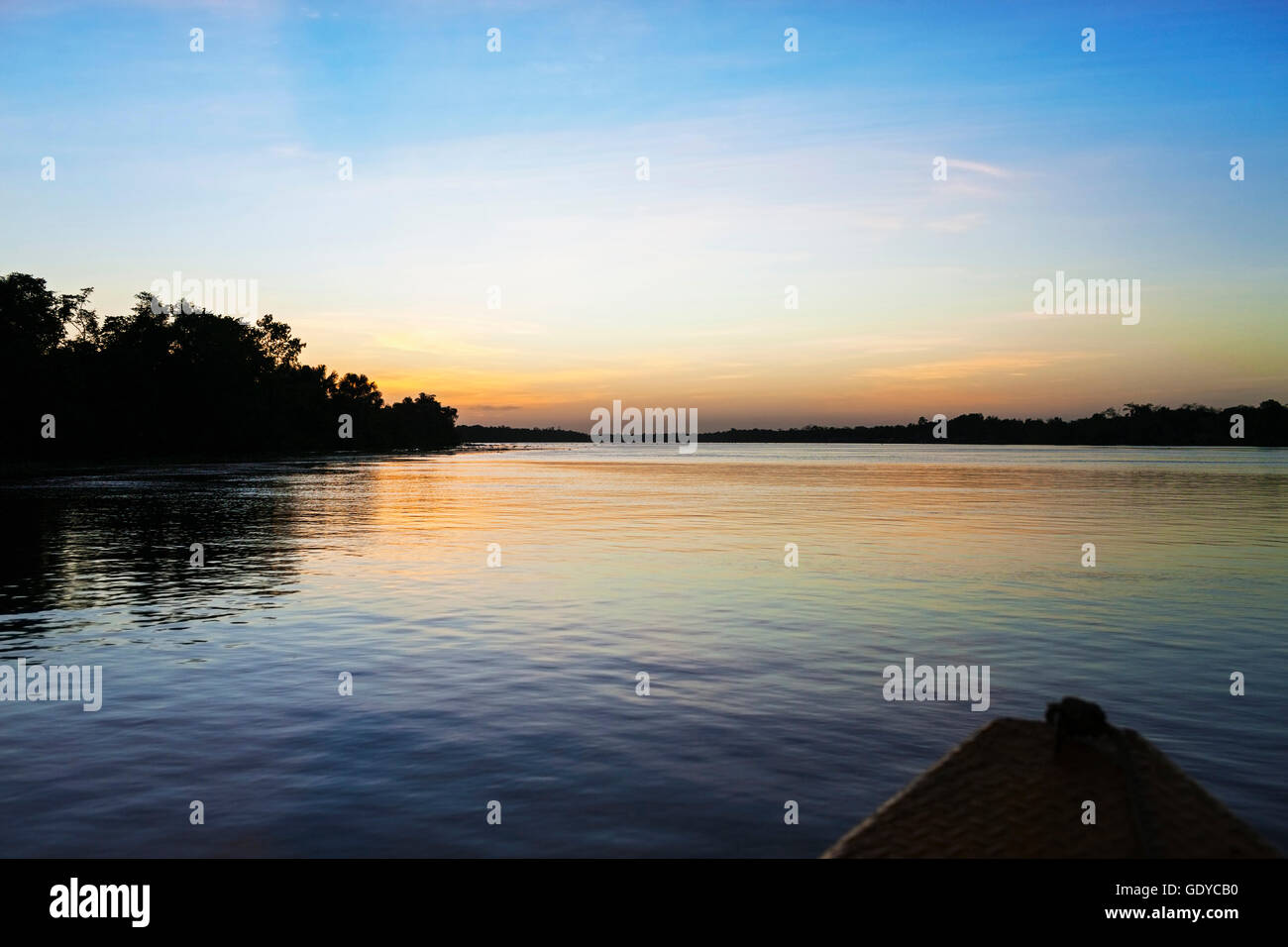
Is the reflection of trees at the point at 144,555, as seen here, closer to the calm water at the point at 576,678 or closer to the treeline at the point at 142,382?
the calm water at the point at 576,678

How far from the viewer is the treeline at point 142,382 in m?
101

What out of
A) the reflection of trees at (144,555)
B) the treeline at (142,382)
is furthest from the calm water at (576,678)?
the treeline at (142,382)

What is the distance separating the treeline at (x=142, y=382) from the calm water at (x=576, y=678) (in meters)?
80.2

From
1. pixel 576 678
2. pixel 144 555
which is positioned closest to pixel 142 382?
pixel 144 555

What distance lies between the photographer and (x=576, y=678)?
13.8m

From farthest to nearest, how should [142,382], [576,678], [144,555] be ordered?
[142,382] → [144,555] → [576,678]

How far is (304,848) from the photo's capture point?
25.0 feet

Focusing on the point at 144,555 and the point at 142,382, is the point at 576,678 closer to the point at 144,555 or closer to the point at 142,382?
the point at 144,555

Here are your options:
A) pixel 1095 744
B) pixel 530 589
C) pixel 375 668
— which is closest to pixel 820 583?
pixel 530 589

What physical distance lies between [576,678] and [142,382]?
13094 centimetres

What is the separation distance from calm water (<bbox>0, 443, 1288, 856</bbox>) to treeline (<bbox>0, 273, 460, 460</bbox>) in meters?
80.2

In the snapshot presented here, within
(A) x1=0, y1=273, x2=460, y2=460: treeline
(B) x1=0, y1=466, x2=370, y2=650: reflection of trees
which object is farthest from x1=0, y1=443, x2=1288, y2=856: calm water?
(A) x1=0, y1=273, x2=460, y2=460: treeline

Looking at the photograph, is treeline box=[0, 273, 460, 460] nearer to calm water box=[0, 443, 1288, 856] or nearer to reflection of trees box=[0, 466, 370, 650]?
reflection of trees box=[0, 466, 370, 650]
